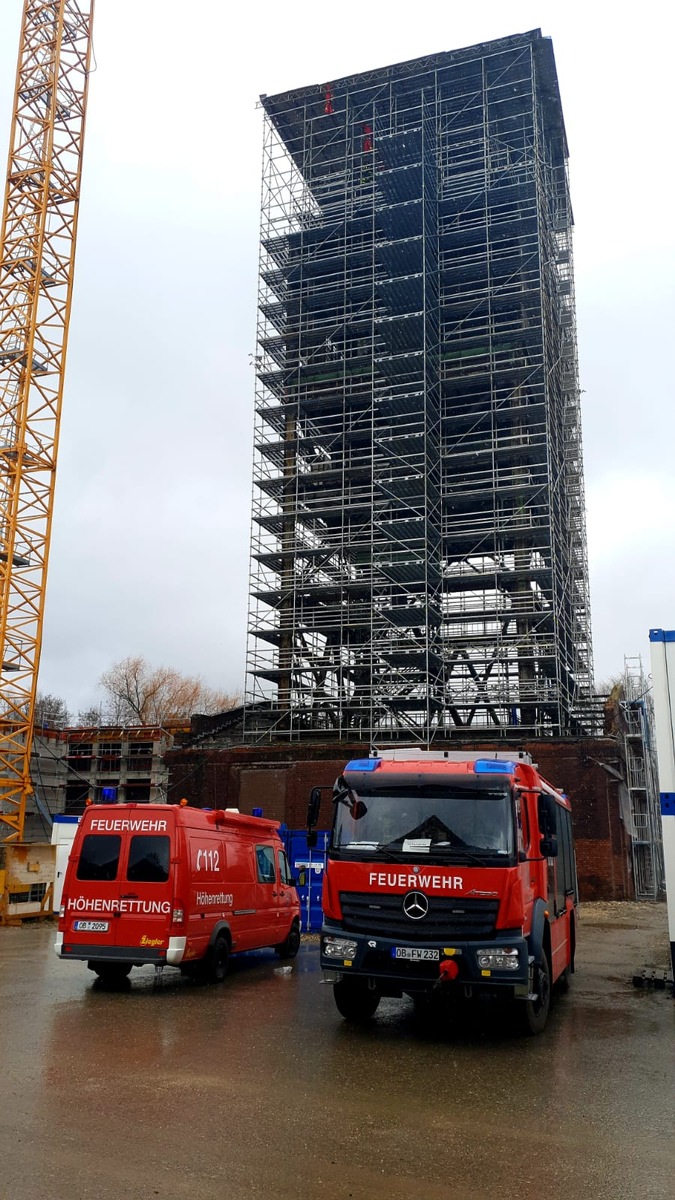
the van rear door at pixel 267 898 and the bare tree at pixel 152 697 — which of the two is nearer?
the van rear door at pixel 267 898

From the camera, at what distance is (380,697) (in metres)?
35.3

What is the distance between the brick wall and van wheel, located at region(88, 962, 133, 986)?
1343 cm

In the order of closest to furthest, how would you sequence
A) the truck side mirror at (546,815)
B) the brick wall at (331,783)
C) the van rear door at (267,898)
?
the truck side mirror at (546,815), the van rear door at (267,898), the brick wall at (331,783)

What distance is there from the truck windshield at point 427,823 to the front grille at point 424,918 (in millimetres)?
404

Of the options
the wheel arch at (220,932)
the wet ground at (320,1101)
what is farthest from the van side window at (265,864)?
the wet ground at (320,1101)

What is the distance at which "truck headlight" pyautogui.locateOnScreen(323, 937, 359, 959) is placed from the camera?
356 inches

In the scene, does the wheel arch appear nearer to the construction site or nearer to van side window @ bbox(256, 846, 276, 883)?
van side window @ bbox(256, 846, 276, 883)

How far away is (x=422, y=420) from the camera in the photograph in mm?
38062

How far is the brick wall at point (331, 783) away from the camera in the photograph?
28.9 m

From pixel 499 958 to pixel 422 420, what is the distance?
3138cm

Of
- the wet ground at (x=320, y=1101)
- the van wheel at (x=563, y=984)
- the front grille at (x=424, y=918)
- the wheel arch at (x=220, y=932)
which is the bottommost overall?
the van wheel at (x=563, y=984)

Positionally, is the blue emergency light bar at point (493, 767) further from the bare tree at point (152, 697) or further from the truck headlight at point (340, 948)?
the bare tree at point (152, 697)

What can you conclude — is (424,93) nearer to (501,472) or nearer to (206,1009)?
(501,472)

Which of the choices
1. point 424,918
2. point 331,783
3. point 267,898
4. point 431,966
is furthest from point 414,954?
point 331,783
